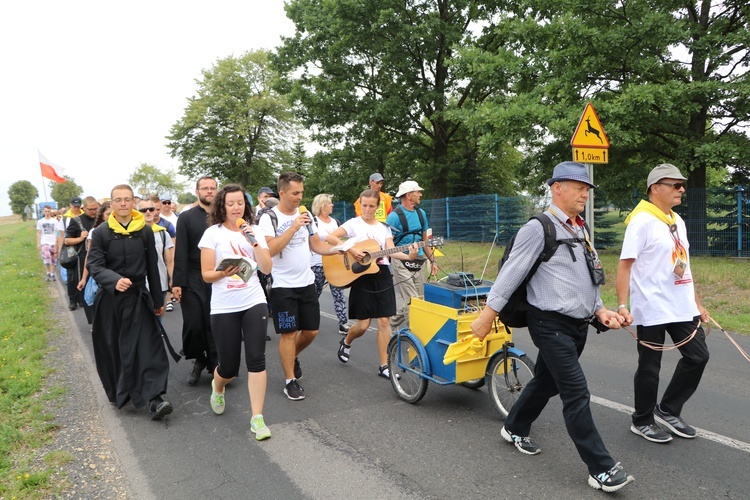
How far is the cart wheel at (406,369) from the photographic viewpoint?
4.87 metres

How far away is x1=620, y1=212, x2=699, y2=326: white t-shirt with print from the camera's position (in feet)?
12.9

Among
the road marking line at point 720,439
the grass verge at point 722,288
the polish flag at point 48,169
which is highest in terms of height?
the polish flag at point 48,169

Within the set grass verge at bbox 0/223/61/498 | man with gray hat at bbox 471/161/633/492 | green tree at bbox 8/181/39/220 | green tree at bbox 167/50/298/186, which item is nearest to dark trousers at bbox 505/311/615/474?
man with gray hat at bbox 471/161/633/492

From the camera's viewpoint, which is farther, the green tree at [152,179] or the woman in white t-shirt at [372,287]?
the green tree at [152,179]

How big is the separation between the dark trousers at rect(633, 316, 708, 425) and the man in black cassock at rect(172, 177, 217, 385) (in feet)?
13.0

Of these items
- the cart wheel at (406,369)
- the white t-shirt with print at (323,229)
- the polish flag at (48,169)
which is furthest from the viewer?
the polish flag at (48,169)

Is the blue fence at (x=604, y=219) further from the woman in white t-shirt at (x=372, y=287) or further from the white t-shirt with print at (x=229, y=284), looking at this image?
the white t-shirt with print at (x=229, y=284)

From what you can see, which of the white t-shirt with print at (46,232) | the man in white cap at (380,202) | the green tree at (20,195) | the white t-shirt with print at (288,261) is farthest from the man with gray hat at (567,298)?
the green tree at (20,195)

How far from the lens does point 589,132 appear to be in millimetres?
8484

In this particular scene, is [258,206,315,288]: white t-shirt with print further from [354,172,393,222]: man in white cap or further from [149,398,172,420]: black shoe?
[354,172,393,222]: man in white cap

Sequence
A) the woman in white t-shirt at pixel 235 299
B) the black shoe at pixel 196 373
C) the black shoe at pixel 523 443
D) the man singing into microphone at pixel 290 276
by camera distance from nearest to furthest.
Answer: the black shoe at pixel 523 443
the woman in white t-shirt at pixel 235 299
the man singing into microphone at pixel 290 276
the black shoe at pixel 196 373

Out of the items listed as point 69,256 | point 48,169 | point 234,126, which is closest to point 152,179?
point 234,126

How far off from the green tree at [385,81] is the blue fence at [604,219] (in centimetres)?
310

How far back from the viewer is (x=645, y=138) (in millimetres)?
13727
